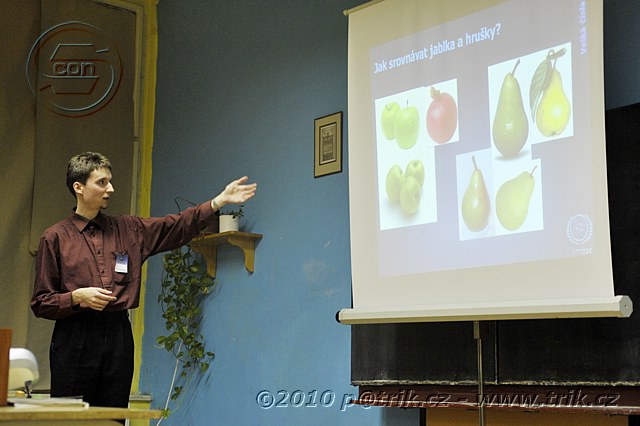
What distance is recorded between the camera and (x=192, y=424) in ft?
15.2

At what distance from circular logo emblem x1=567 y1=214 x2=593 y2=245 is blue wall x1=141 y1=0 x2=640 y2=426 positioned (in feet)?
3.66

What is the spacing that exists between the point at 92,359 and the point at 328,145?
1.50 metres

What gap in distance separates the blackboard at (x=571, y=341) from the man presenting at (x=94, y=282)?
1.01m

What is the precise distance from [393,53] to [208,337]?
79.1 inches

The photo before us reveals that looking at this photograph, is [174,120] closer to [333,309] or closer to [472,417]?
[333,309]

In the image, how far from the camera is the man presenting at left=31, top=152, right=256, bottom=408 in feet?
10.7

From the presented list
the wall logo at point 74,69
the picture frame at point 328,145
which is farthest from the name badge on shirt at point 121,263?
the wall logo at point 74,69

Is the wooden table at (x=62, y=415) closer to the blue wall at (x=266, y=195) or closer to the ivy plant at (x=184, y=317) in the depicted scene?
the blue wall at (x=266, y=195)

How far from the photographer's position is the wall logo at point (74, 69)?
4.99 metres

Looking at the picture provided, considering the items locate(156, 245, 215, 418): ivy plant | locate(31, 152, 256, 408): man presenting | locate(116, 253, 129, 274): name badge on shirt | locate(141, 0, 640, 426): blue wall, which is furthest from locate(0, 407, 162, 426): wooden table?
locate(156, 245, 215, 418): ivy plant

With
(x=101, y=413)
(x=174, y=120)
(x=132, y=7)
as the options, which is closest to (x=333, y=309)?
(x=174, y=120)

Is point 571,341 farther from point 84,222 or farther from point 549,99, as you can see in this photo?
point 84,222

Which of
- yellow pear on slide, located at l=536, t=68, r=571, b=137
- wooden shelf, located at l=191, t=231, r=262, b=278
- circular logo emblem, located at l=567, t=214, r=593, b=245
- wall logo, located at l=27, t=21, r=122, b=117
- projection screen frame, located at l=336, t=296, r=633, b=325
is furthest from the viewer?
wall logo, located at l=27, t=21, r=122, b=117

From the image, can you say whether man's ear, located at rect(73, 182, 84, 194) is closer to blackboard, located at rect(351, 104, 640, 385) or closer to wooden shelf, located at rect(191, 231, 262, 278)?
wooden shelf, located at rect(191, 231, 262, 278)
